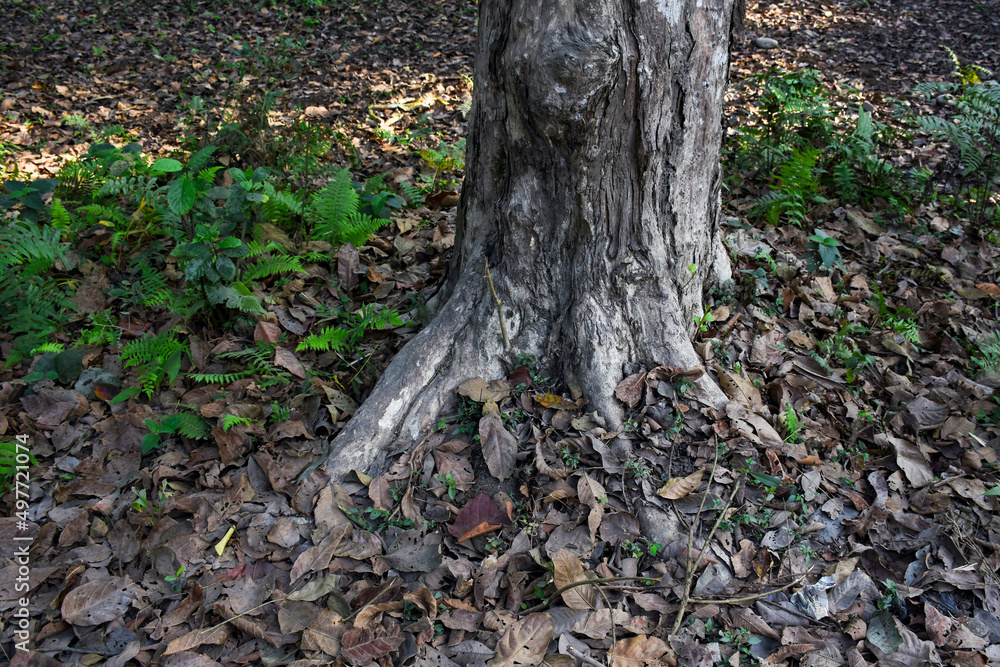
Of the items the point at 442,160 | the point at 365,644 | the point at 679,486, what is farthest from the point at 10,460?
the point at 442,160

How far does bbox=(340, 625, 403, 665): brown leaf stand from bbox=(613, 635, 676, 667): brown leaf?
86 cm

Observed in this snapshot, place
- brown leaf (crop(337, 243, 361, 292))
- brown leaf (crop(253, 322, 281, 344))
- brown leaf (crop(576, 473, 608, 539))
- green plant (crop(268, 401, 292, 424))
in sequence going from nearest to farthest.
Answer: brown leaf (crop(576, 473, 608, 539)) < green plant (crop(268, 401, 292, 424)) < brown leaf (crop(253, 322, 281, 344)) < brown leaf (crop(337, 243, 361, 292))

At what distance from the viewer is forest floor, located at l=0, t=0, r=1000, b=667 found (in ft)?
7.84

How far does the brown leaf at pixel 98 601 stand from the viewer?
239 centimetres

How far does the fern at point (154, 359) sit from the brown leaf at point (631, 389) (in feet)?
7.77

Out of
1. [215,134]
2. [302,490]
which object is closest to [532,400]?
[302,490]

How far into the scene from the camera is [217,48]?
7.15 meters

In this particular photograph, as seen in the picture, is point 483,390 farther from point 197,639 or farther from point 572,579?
point 197,639

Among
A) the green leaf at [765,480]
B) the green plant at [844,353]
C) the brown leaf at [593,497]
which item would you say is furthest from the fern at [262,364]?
the green plant at [844,353]

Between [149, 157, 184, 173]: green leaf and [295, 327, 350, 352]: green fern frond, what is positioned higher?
[149, 157, 184, 173]: green leaf

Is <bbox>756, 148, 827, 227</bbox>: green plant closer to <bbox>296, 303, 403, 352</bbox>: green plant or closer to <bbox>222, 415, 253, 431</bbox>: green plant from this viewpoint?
<bbox>296, 303, 403, 352</bbox>: green plant

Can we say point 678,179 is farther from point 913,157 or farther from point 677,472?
point 913,157

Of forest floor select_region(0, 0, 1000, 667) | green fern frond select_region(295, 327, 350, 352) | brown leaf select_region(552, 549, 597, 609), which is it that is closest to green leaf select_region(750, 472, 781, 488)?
forest floor select_region(0, 0, 1000, 667)

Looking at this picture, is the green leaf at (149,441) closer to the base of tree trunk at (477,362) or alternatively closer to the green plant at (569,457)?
the base of tree trunk at (477,362)
